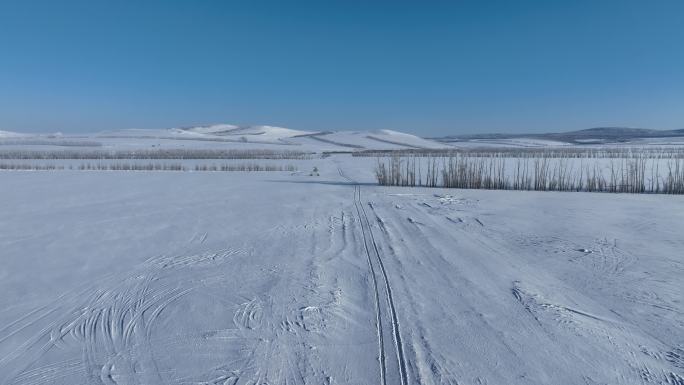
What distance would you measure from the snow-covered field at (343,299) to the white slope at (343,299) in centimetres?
2

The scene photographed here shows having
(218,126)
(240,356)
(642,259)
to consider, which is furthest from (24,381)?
(218,126)

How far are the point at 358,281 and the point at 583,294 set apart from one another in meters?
2.31

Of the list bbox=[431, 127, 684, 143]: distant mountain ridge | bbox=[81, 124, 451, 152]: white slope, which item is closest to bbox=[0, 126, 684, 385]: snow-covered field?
bbox=[81, 124, 451, 152]: white slope

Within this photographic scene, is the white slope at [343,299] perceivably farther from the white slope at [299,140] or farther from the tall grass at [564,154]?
the white slope at [299,140]

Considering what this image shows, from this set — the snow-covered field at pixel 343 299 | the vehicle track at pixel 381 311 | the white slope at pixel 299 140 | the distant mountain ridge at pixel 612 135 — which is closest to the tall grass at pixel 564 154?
the snow-covered field at pixel 343 299

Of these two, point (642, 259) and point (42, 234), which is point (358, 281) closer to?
point (642, 259)

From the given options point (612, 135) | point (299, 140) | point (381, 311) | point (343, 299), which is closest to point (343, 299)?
point (343, 299)

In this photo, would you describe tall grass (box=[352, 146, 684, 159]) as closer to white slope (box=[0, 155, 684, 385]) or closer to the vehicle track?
white slope (box=[0, 155, 684, 385])

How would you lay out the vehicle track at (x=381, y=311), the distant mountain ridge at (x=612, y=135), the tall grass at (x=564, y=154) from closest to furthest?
the vehicle track at (x=381, y=311) → the tall grass at (x=564, y=154) → the distant mountain ridge at (x=612, y=135)

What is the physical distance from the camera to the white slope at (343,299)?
3006 millimetres

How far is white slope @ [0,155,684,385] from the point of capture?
301 centimetres

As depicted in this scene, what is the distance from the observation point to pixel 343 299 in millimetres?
4188

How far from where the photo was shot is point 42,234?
7066 millimetres

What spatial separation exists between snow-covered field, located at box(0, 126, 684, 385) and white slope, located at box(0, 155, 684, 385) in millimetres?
19
